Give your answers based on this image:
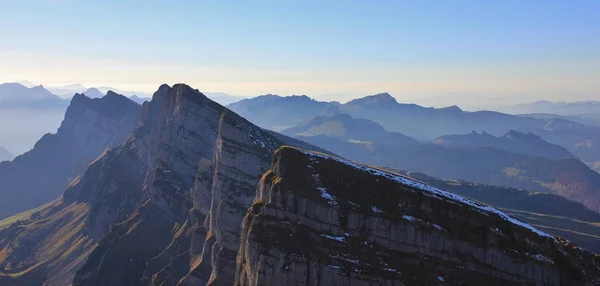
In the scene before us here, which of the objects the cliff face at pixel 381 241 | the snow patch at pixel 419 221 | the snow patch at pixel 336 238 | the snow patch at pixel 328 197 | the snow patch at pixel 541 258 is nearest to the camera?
the cliff face at pixel 381 241

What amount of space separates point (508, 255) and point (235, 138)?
338 ft

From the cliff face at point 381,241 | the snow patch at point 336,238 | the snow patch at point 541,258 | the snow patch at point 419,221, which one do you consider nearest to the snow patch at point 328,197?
the cliff face at point 381,241

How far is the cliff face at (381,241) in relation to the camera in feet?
306

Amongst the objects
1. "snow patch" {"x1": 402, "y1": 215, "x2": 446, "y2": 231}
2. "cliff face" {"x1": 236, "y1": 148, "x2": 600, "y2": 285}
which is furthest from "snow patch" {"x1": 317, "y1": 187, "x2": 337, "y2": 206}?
"snow patch" {"x1": 402, "y1": 215, "x2": 446, "y2": 231}

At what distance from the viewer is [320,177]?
107 m

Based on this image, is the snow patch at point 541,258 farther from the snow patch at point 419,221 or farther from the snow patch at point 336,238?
the snow patch at point 336,238

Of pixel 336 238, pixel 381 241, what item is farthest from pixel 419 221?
pixel 336 238

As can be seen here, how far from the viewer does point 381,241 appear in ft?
323

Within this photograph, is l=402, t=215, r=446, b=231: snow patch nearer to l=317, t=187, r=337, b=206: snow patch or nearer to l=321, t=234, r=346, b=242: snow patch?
l=321, t=234, r=346, b=242: snow patch

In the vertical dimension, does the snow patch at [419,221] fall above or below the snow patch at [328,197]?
below

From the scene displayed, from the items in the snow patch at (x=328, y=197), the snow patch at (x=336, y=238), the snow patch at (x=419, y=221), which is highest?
the snow patch at (x=328, y=197)

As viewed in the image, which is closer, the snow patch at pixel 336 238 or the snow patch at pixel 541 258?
the snow patch at pixel 336 238

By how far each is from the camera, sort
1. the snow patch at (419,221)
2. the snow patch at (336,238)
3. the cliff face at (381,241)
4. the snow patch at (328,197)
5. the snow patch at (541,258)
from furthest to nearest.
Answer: the snow patch at (328,197) → the snow patch at (419,221) → the snow patch at (541,258) → the snow patch at (336,238) → the cliff face at (381,241)

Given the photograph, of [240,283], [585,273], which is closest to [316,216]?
[240,283]
